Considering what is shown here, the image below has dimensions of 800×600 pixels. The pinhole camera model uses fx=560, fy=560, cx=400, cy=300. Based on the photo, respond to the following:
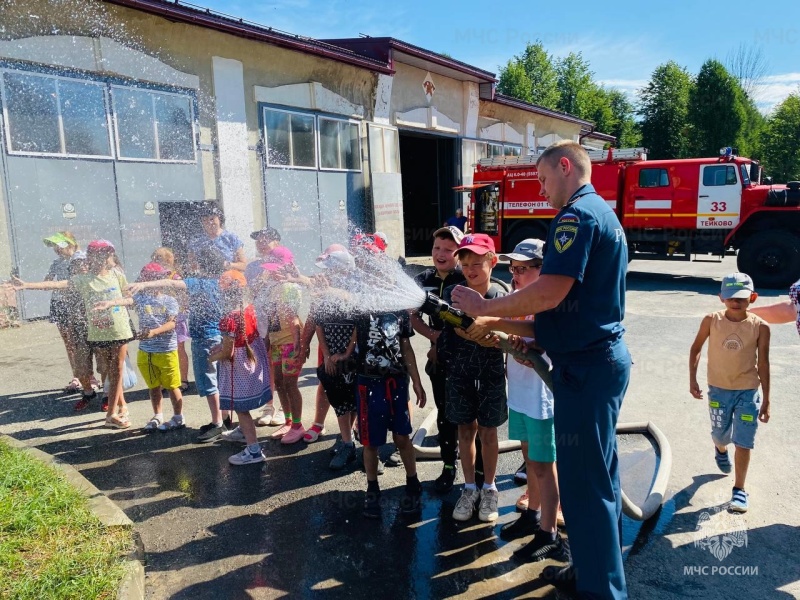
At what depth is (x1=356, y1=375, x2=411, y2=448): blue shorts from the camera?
364cm

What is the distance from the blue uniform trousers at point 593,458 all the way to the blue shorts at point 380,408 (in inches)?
51.5

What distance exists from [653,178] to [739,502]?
455 inches

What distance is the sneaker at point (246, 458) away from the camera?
442 cm

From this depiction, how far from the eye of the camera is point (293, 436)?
4812 mm

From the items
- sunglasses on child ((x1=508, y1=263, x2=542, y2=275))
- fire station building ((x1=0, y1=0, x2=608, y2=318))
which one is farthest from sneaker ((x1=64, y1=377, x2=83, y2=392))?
sunglasses on child ((x1=508, y1=263, x2=542, y2=275))

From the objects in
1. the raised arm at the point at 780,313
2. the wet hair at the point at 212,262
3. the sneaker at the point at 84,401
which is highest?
the wet hair at the point at 212,262

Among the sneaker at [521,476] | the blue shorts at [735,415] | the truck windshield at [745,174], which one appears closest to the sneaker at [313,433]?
the sneaker at [521,476]

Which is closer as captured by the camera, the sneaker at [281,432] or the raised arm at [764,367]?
the raised arm at [764,367]

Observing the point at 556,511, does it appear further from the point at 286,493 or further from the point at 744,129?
the point at 744,129

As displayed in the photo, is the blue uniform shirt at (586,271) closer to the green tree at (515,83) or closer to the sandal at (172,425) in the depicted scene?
the sandal at (172,425)

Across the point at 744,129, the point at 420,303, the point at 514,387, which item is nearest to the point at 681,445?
the point at 514,387

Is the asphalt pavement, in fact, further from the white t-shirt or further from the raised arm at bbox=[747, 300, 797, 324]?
the raised arm at bbox=[747, 300, 797, 324]

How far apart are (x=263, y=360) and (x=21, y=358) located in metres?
5.12

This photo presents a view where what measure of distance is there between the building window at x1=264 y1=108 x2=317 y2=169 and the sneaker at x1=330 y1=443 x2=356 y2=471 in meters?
10.2
